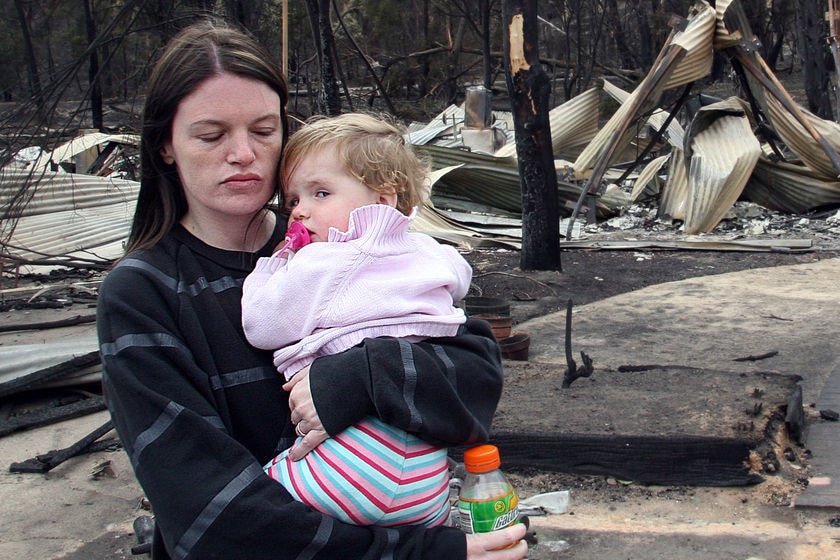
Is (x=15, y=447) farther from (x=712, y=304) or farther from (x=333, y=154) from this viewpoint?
(x=712, y=304)

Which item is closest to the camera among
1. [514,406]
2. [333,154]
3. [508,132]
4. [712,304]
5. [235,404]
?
[235,404]

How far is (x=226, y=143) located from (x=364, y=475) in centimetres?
58

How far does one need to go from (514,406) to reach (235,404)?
2.71m

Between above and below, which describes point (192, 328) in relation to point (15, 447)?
above

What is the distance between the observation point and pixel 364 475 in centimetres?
147

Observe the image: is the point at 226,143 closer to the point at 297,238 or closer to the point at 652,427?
the point at 297,238

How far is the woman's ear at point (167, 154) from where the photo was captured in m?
1.63

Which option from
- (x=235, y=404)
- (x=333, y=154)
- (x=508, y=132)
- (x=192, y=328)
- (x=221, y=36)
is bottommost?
(x=508, y=132)

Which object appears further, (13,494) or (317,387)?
(13,494)

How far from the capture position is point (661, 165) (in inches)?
520

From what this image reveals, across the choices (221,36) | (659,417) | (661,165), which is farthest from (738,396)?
(661,165)

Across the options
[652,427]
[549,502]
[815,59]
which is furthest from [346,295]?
[815,59]

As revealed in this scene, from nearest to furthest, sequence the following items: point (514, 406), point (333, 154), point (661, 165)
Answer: point (333, 154)
point (514, 406)
point (661, 165)

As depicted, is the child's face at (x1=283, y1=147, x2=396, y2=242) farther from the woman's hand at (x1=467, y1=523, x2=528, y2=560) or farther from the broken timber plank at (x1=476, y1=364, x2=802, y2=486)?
the broken timber plank at (x1=476, y1=364, x2=802, y2=486)
